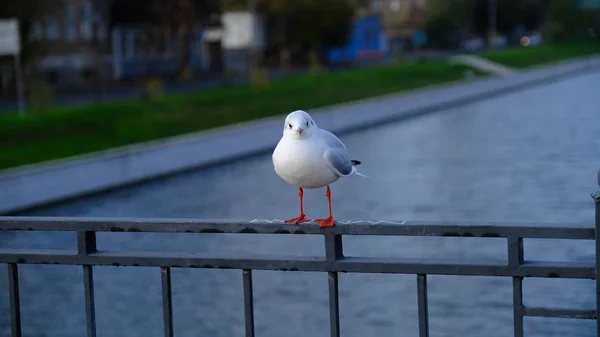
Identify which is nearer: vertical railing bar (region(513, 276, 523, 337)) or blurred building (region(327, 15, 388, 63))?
vertical railing bar (region(513, 276, 523, 337))

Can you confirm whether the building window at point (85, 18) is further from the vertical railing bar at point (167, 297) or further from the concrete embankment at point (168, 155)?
the vertical railing bar at point (167, 297)

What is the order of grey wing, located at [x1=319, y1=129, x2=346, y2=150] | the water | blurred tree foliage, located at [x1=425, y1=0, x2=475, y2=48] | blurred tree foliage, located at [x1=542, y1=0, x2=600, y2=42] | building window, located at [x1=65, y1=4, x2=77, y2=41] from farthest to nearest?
blurred tree foliage, located at [x1=542, y1=0, x2=600, y2=42] → blurred tree foliage, located at [x1=425, y1=0, x2=475, y2=48] → building window, located at [x1=65, y1=4, x2=77, y2=41] → the water → grey wing, located at [x1=319, y1=129, x2=346, y2=150]

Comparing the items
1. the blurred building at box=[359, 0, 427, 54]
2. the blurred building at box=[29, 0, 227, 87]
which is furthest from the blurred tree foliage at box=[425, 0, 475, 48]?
the blurred building at box=[29, 0, 227, 87]

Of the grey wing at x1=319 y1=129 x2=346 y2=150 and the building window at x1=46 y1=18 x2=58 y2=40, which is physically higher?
the building window at x1=46 y1=18 x2=58 y2=40

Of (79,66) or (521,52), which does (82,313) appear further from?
(521,52)

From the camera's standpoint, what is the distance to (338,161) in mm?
5484

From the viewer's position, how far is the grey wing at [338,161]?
544cm

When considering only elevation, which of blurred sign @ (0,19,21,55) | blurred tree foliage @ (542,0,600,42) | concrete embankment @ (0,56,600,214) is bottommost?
concrete embankment @ (0,56,600,214)

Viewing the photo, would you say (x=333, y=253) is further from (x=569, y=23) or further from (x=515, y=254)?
(x=569, y=23)

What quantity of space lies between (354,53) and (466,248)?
90.9m

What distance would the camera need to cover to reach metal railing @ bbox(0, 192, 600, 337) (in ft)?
16.8

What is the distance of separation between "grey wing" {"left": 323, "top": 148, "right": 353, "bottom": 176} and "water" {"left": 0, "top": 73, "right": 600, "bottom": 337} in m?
4.63

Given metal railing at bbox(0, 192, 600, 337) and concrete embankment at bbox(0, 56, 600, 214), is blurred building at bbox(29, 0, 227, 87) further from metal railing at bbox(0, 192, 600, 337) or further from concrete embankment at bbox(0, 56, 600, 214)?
metal railing at bbox(0, 192, 600, 337)

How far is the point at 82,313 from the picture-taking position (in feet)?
37.5
